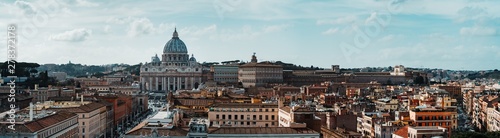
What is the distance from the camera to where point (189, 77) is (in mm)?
163500

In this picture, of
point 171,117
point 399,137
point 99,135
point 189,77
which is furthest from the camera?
point 189,77

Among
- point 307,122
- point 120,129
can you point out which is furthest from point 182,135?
point 120,129

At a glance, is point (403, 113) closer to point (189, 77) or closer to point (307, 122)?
point (307, 122)

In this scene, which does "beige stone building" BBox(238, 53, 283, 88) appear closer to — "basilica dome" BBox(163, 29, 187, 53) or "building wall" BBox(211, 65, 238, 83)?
"building wall" BBox(211, 65, 238, 83)

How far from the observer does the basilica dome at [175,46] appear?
171 m

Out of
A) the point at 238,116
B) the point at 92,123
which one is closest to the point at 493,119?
the point at 238,116

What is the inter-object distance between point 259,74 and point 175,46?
36.4 metres

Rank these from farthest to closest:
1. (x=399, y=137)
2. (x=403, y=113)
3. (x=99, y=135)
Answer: (x=99, y=135) < (x=403, y=113) < (x=399, y=137)

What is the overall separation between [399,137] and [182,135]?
17.8 meters

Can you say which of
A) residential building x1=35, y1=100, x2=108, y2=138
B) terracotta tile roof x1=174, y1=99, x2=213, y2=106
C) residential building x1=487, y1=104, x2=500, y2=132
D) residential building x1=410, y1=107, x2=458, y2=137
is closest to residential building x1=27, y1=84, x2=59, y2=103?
terracotta tile roof x1=174, y1=99, x2=213, y2=106

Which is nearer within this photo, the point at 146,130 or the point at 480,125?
the point at 146,130

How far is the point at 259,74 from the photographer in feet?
467

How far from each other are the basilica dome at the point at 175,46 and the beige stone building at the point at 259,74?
29.5 meters

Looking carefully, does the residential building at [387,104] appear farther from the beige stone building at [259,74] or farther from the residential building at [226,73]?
the residential building at [226,73]
